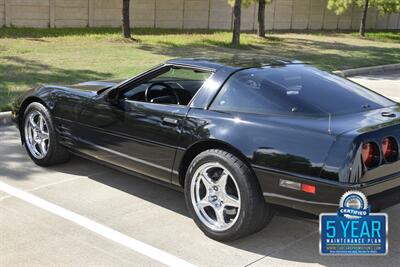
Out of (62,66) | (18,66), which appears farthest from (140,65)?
(18,66)

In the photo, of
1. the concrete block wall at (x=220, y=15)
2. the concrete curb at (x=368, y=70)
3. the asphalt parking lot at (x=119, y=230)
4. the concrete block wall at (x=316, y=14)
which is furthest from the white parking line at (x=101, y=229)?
the concrete block wall at (x=316, y=14)

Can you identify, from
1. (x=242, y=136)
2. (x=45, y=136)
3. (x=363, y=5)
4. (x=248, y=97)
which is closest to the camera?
(x=242, y=136)

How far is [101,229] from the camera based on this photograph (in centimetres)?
430

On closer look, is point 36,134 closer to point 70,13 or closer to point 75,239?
point 75,239

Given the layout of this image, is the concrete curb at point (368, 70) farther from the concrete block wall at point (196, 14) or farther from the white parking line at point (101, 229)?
the white parking line at point (101, 229)

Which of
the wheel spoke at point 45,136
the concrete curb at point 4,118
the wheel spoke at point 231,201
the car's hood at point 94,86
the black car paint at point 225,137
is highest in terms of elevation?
the car's hood at point 94,86

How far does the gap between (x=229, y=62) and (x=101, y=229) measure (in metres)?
1.80

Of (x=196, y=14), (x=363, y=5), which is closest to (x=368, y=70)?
(x=196, y=14)

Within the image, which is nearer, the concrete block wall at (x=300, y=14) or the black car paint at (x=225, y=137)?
the black car paint at (x=225, y=137)

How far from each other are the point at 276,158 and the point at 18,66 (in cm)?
974

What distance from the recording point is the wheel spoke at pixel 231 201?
3992 millimetres

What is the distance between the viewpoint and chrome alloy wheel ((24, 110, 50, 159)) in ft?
18.9

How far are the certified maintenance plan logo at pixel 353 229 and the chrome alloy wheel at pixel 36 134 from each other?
10.8 feet

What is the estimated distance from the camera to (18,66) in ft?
39.8
